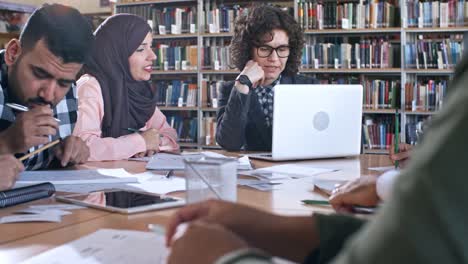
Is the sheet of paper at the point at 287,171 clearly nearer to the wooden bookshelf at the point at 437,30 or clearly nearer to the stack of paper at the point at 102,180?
the stack of paper at the point at 102,180

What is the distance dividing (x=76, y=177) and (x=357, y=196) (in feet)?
2.72

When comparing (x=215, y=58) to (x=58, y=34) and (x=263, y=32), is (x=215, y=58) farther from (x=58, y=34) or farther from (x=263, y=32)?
(x=58, y=34)

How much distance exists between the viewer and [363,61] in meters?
4.77

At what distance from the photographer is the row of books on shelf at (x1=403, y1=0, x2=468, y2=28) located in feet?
14.7

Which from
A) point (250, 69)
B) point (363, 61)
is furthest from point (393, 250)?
point (363, 61)

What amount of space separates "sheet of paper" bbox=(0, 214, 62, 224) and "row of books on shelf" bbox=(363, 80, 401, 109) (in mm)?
3960

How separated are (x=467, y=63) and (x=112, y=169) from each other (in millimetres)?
1555

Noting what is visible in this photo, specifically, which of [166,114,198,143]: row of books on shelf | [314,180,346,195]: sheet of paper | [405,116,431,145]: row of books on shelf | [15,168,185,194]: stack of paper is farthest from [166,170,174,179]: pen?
[166,114,198,143]: row of books on shelf

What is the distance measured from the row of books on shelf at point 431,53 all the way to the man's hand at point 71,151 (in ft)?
10.8

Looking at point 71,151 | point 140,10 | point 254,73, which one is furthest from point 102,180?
point 140,10

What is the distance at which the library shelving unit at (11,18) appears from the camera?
6.09 metres

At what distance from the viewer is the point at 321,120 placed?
80.8 inches

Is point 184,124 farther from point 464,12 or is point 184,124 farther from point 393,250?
point 393,250

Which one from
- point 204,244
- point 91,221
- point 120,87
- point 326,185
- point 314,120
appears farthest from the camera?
point 120,87
